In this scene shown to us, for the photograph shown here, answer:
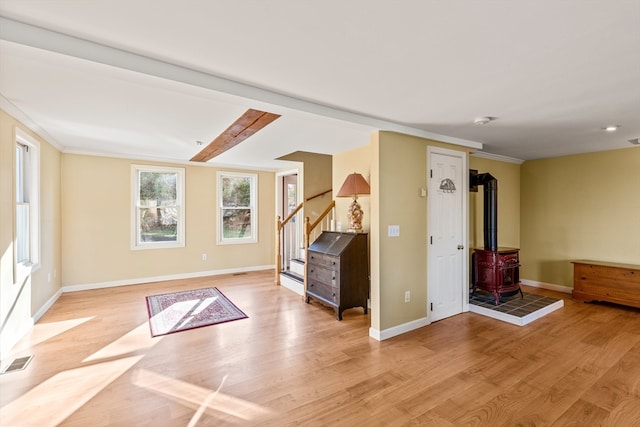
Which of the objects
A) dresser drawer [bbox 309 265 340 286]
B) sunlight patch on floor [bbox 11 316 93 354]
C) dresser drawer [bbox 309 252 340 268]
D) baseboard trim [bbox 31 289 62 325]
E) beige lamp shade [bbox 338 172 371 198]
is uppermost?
beige lamp shade [bbox 338 172 371 198]

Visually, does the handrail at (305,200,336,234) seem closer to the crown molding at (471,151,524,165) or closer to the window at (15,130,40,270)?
the crown molding at (471,151,524,165)

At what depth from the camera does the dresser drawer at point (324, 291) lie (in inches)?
151

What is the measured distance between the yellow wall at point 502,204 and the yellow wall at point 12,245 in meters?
5.78

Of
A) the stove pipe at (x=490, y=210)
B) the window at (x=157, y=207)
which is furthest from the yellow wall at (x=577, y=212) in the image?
the window at (x=157, y=207)

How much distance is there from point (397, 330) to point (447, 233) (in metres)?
1.43

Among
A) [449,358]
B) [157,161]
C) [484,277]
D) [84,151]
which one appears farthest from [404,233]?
[84,151]

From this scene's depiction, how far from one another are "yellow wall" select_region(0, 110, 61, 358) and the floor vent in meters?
0.26

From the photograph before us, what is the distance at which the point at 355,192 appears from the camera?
381 centimetres

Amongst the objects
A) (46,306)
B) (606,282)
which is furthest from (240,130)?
(606,282)

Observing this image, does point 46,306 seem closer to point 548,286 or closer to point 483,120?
point 483,120

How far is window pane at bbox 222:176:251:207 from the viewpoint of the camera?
6410 mm

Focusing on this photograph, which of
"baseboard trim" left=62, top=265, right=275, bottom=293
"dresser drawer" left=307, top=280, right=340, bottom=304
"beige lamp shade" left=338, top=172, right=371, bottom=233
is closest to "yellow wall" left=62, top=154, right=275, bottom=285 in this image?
"baseboard trim" left=62, top=265, right=275, bottom=293

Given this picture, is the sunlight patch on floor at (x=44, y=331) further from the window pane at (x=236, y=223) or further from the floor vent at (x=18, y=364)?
the window pane at (x=236, y=223)

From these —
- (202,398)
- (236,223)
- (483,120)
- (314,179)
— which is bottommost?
(202,398)
